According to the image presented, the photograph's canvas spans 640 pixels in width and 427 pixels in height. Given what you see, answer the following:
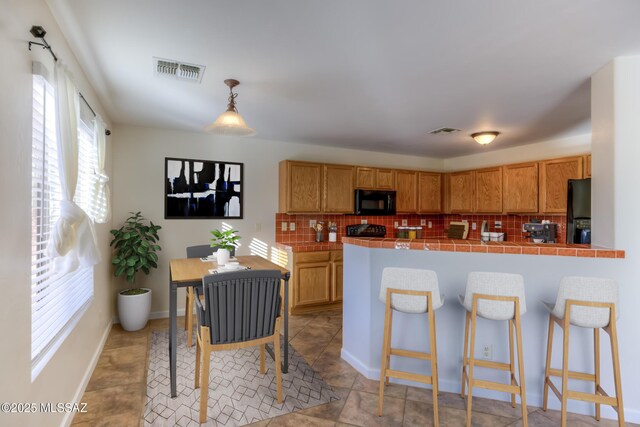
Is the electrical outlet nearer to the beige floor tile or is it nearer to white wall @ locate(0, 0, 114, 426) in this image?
the beige floor tile

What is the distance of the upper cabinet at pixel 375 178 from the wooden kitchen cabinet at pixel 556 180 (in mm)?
2004

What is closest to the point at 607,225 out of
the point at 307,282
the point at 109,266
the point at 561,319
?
the point at 561,319

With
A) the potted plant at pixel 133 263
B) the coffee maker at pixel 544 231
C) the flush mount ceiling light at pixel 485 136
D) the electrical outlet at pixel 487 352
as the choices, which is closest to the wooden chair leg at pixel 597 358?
the electrical outlet at pixel 487 352

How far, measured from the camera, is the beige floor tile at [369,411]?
7.01 ft

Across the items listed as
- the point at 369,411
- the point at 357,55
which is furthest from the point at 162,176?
the point at 369,411

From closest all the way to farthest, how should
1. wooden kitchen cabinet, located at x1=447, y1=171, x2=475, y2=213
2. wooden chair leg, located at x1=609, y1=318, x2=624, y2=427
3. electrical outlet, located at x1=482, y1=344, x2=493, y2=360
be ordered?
wooden chair leg, located at x1=609, y1=318, x2=624, y2=427, electrical outlet, located at x1=482, y1=344, x2=493, y2=360, wooden kitchen cabinet, located at x1=447, y1=171, x2=475, y2=213

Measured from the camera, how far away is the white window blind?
64.3 inches

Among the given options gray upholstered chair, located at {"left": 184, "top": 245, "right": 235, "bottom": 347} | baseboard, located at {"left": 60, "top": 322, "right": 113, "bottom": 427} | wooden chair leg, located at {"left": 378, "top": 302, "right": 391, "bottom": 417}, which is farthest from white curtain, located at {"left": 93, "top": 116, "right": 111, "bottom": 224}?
wooden chair leg, located at {"left": 378, "top": 302, "right": 391, "bottom": 417}

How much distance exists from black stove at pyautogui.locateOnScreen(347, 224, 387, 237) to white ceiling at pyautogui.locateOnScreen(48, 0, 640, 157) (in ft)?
5.66

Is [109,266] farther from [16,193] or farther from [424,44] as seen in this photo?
[424,44]

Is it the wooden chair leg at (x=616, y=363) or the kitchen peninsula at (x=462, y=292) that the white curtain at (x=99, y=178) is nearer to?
the kitchen peninsula at (x=462, y=292)

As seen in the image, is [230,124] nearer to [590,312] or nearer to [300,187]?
[300,187]

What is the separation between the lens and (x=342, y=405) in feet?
7.57

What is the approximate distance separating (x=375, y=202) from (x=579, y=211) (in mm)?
2548
